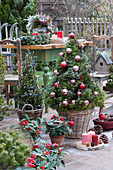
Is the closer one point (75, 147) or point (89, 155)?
point (89, 155)

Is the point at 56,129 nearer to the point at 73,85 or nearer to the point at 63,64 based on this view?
the point at 73,85

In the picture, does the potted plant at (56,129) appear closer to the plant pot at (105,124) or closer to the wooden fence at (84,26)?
the plant pot at (105,124)

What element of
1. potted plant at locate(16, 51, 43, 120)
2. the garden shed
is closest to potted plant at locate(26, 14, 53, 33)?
the garden shed

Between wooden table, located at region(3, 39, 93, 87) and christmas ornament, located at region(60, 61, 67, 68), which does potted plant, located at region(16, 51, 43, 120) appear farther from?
wooden table, located at region(3, 39, 93, 87)

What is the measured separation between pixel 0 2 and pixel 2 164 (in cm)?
643

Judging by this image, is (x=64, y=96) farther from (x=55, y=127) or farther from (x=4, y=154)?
(x=4, y=154)

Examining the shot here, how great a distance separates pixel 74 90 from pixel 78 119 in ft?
1.23

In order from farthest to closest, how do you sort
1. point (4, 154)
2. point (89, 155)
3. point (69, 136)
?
point (69, 136)
point (89, 155)
point (4, 154)

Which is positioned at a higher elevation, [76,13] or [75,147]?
[76,13]

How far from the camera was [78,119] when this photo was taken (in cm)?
418

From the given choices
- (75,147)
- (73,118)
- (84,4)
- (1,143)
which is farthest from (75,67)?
(84,4)

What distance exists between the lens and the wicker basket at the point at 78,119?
416cm

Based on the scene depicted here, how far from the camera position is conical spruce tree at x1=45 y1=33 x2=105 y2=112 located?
13.5ft

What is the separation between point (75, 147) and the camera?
399cm
